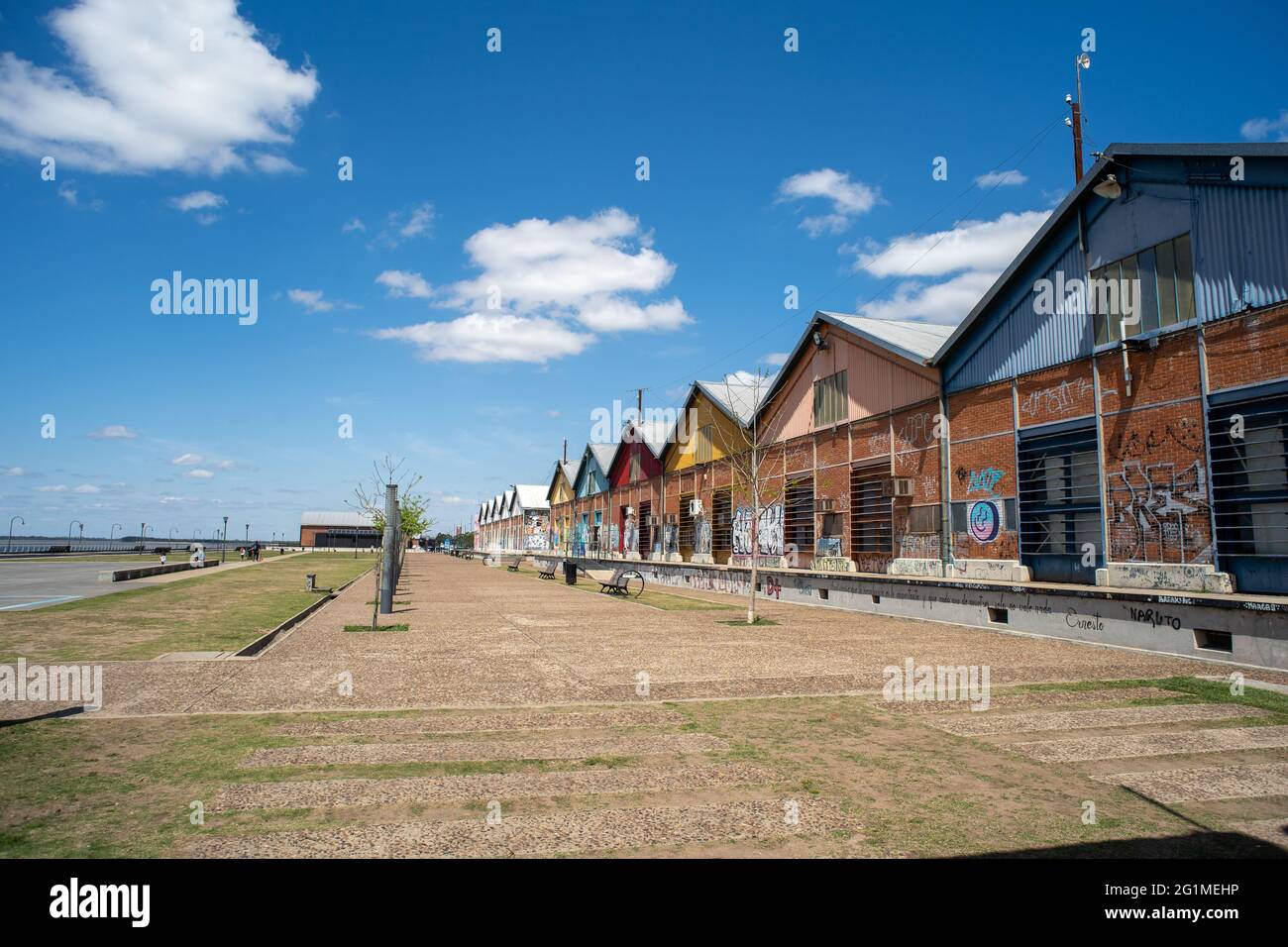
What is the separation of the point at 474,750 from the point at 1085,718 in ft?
23.4

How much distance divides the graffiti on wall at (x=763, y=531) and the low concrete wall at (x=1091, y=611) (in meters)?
5.11

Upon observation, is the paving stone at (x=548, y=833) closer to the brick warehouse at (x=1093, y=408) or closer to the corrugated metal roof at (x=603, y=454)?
the brick warehouse at (x=1093, y=408)

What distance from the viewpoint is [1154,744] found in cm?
809

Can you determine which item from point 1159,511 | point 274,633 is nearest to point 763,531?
point 1159,511

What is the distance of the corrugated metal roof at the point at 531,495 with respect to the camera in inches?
4469

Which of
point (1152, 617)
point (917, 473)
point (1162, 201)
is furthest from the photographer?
point (917, 473)

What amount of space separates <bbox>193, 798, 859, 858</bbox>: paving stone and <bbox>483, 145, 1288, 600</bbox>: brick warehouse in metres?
13.8

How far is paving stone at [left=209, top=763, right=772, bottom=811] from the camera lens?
237 inches

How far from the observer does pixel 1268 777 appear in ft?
22.6

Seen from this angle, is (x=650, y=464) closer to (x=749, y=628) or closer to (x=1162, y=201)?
(x=749, y=628)

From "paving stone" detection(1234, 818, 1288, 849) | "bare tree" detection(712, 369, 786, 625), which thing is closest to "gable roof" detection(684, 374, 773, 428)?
"bare tree" detection(712, 369, 786, 625)
